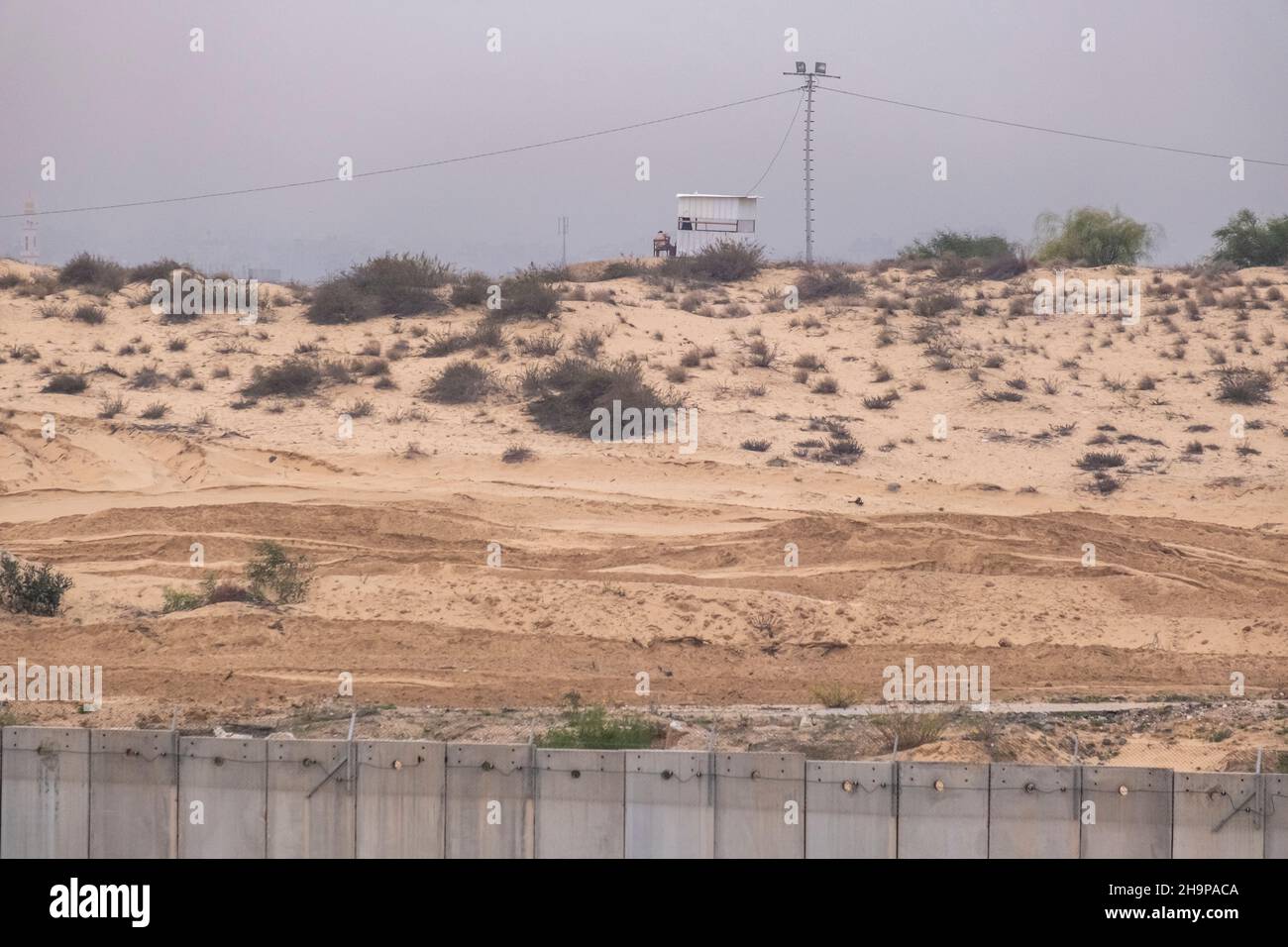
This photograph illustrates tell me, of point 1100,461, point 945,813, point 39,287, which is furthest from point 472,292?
point 945,813

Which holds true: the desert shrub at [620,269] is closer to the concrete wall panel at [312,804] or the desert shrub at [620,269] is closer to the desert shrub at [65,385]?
the desert shrub at [65,385]

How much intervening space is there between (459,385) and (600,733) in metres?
14.9

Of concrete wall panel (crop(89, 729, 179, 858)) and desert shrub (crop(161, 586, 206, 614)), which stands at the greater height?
desert shrub (crop(161, 586, 206, 614))

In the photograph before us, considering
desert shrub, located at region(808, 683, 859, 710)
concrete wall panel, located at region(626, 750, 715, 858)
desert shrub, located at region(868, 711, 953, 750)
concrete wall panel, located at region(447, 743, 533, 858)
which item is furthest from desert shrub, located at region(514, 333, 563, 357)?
concrete wall panel, located at region(626, 750, 715, 858)

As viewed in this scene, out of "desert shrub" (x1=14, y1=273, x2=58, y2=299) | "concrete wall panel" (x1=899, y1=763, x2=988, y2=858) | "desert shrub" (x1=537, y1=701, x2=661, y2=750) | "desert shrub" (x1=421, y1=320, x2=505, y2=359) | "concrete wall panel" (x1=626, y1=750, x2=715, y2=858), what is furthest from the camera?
"desert shrub" (x1=14, y1=273, x2=58, y2=299)

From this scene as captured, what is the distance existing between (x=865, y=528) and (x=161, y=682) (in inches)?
383

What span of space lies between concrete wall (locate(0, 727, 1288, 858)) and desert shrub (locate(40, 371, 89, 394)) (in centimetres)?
A: 1656

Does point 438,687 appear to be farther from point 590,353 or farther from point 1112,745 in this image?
point 590,353

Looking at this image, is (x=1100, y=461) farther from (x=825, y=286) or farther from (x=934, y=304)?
(x=825, y=286)

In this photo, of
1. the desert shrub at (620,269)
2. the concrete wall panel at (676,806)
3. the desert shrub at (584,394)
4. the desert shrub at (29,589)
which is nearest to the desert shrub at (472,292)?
the desert shrub at (620,269)

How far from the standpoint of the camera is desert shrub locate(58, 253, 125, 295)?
112ft

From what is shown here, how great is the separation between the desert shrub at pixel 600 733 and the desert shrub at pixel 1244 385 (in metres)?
17.4

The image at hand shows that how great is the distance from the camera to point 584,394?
25.7m

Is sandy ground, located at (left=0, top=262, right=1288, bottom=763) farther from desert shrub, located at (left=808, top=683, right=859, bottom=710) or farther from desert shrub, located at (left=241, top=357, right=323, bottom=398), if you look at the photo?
desert shrub, located at (left=241, top=357, right=323, bottom=398)
